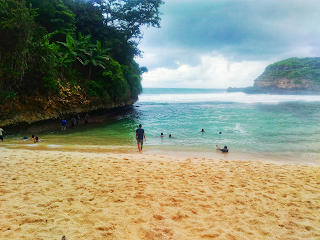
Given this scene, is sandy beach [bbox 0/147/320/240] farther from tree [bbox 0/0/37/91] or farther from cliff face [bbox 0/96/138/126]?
tree [bbox 0/0/37/91]

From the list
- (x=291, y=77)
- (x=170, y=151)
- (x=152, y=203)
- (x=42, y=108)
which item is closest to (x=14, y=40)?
(x=42, y=108)

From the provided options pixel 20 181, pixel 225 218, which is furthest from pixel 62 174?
pixel 225 218

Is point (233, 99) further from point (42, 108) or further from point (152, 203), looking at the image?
point (152, 203)

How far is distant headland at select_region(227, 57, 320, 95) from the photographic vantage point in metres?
78.8

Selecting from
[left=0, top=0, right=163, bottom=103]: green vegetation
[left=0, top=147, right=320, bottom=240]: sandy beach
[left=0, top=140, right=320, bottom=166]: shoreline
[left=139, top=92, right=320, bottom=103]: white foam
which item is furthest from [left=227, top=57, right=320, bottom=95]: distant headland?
[left=0, top=147, right=320, bottom=240]: sandy beach

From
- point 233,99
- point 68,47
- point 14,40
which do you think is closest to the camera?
point 14,40

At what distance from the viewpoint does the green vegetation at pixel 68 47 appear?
42.0ft

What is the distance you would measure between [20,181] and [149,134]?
11554mm

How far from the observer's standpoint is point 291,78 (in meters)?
82.8

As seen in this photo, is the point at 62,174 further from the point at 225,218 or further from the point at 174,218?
the point at 225,218

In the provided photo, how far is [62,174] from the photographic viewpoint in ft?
19.2

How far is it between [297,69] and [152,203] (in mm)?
106332

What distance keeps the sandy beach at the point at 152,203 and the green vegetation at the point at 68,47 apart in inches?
398

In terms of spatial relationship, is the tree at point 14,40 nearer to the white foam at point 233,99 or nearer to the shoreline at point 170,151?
the shoreline at point 170,151
